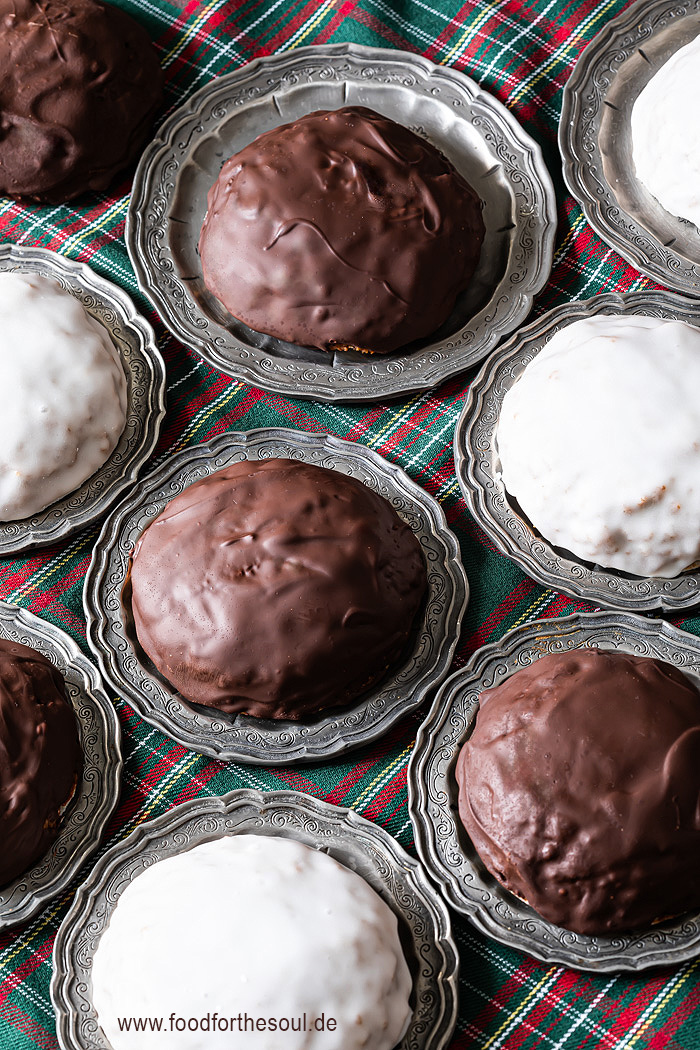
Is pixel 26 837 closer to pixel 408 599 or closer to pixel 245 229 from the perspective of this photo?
pixel 408 599

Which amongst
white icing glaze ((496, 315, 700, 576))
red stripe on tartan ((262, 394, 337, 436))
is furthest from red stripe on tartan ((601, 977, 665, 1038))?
red stripe on tartan ((262, 394, 337, 436))

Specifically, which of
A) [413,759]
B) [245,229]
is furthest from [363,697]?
[245,229]

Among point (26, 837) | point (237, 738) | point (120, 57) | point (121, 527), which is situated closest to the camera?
point (26, 837)

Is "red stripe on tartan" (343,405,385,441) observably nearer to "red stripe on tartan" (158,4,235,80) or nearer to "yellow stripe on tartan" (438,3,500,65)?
"yellow stripe on tartan" (438,3,500,65)

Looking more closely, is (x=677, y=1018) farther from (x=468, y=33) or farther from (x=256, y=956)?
(x=468, y=33)

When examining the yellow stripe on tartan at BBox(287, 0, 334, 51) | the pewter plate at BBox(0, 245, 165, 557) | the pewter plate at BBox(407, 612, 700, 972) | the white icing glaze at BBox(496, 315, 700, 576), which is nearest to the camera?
the pewter plate at BBox(407, 612, 700, 972)
